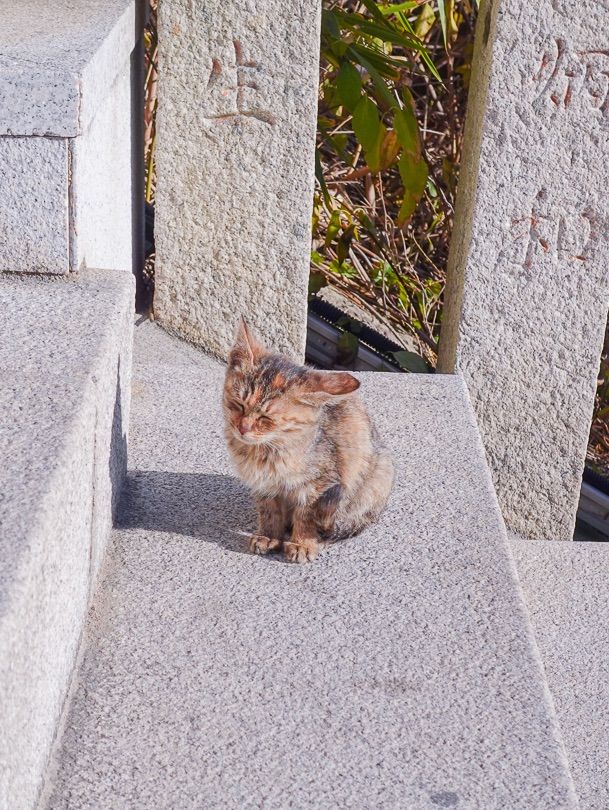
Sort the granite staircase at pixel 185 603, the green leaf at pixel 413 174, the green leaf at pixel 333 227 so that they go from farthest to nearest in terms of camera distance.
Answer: the green leaf at pixel 333 227 < the green leaf at pixel 413 174 < the granite staircase at pixel 185 603

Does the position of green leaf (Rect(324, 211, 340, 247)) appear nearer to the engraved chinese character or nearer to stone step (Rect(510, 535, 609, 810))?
the engraved chinese character

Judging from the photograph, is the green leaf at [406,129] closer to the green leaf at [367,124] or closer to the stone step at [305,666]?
the green leaf at [367,124]

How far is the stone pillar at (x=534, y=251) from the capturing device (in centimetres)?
323

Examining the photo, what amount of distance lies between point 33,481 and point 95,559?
50 centimetres

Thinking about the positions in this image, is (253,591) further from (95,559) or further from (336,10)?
(336,10)

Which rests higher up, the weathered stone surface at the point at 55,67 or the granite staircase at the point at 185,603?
the weathered stone surface at the point at 55,67

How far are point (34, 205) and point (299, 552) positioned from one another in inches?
39.2

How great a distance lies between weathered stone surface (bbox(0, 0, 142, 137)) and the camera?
2275 millimetres

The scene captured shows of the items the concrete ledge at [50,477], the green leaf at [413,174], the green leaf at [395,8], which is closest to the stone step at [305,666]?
the concrete ledge at [50,477]

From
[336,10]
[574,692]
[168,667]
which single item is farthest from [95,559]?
[336,10]

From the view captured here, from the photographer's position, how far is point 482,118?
3342 mm

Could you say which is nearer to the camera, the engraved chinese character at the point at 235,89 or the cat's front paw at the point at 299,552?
the cat's front paw at the point at 299,552

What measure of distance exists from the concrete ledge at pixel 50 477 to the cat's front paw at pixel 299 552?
405 millimetres

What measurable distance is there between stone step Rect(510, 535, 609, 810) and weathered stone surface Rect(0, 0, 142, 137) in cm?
→ 179
